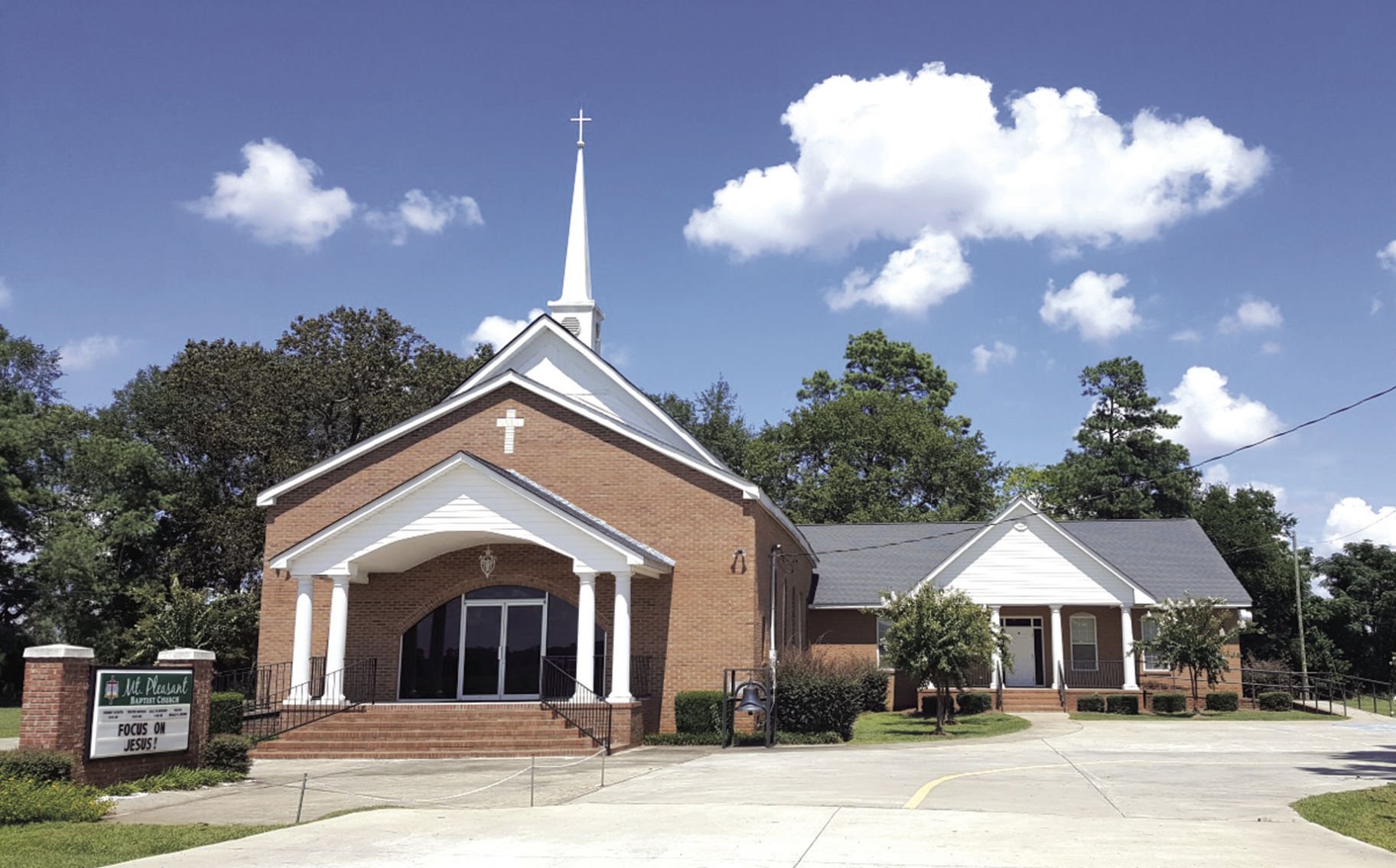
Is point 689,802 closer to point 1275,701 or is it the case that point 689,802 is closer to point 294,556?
point 294,556

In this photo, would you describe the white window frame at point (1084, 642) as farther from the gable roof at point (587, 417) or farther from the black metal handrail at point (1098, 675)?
the gable roof at point (587, 417)

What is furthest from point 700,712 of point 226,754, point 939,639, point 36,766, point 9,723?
point 9,723

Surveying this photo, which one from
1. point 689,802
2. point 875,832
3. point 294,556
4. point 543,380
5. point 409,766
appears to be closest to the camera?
point 875,832

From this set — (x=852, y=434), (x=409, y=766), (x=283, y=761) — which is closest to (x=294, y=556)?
(x=283, y=761)

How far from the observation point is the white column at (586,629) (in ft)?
73.3

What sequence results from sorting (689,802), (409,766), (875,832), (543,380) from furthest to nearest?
(543,380) < (409,766) < (689,802) < (875,832)

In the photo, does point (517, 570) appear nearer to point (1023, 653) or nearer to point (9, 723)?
point (9, 723)

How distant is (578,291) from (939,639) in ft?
49.2

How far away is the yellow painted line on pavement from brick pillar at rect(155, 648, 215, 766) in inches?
410

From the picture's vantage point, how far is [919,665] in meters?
25.9

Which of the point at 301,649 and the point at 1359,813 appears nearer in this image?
the point at 1359,813


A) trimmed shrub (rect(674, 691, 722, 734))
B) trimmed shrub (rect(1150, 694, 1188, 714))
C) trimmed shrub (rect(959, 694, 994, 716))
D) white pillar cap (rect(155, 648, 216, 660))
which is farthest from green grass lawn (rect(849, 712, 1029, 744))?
white pillar cap (rect(155, 648, 216, 660))

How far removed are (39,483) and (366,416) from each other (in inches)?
565

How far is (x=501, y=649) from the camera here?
84.4 ft
